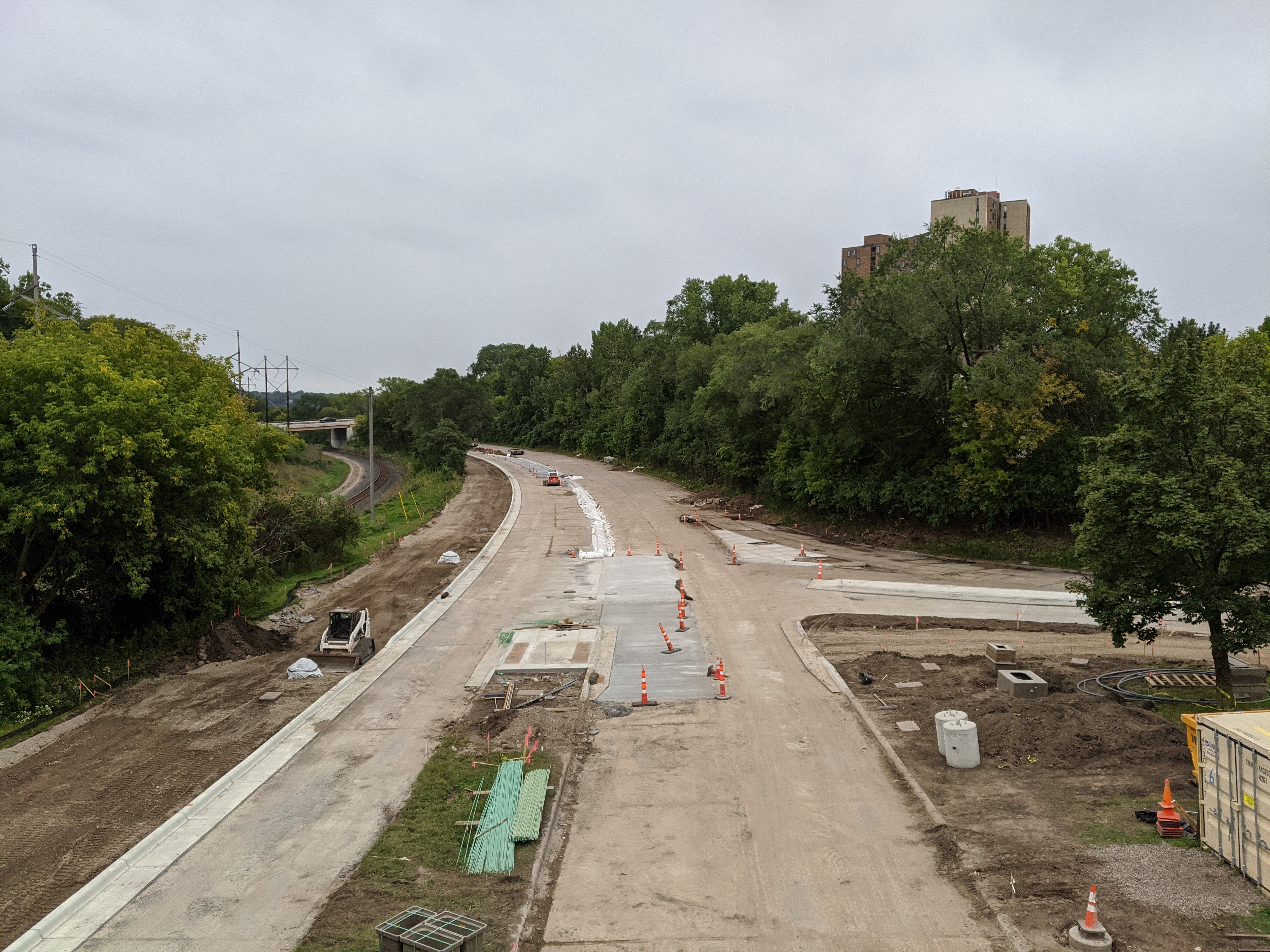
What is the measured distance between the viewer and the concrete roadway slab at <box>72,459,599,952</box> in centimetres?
912

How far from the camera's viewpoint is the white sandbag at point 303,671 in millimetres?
18438

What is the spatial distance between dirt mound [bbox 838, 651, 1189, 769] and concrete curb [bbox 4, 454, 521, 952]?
→ 11.0 m

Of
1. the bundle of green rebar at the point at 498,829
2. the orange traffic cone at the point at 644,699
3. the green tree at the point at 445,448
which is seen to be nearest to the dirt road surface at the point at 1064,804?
the orange traffic cone at the point at 644,699

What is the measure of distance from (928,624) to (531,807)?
47.4ft

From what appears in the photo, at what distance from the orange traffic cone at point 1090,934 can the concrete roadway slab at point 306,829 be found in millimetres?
8187

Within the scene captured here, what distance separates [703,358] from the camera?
202 feet

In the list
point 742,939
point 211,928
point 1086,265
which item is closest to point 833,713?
point 742,939

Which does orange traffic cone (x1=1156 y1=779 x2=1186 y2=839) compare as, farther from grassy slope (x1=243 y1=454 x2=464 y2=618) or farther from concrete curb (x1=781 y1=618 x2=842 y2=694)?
grassy slope (x1=243 y1=454 x2=464 y2=618)

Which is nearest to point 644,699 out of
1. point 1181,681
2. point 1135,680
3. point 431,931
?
point 431,931

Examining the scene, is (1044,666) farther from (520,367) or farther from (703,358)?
(520,367)

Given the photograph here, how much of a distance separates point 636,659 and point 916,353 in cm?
1987

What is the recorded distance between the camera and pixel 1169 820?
10.1 meters

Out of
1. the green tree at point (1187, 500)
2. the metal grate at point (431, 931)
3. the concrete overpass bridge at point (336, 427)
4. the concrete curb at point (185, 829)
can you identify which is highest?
the concrete overpass bridge at point (336, 427)

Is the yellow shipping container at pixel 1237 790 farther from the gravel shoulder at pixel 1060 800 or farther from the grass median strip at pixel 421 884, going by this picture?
the grass median strip at pixel 421 884
